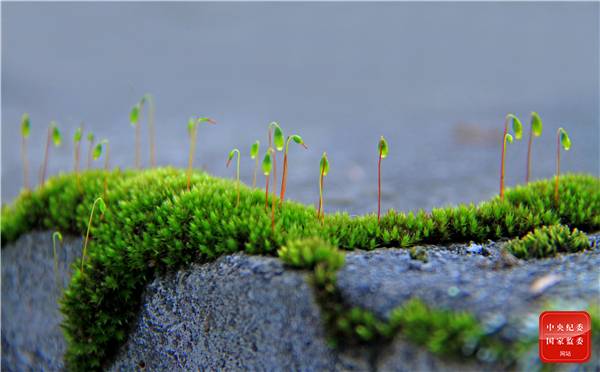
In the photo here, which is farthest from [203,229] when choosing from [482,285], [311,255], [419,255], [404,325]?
[482,285]

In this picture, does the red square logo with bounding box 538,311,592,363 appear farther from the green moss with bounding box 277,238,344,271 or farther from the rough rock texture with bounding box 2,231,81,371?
the rough rock texture with bounding box 2,231,81,371

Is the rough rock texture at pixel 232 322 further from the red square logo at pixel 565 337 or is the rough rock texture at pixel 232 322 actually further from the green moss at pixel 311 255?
the red square logo at pixel 565 337

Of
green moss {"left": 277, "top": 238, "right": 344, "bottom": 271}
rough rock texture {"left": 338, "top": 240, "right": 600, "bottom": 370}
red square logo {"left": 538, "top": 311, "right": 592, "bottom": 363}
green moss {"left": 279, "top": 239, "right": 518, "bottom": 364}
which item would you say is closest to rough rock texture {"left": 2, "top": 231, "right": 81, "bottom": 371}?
green moss {"left": 277, "top": 238, "right": 344, "bottom": 271}

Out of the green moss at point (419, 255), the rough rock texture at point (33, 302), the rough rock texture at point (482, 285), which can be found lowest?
the rough rock texture at point (33, 302)

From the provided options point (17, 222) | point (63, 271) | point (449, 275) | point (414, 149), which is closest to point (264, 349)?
point (449, 275)

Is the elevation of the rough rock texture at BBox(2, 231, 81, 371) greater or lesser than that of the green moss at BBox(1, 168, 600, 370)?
lesser

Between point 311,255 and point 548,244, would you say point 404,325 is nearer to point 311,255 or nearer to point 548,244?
point 311,255

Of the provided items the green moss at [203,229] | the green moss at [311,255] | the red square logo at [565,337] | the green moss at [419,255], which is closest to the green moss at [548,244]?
the green moss at [203,229]
